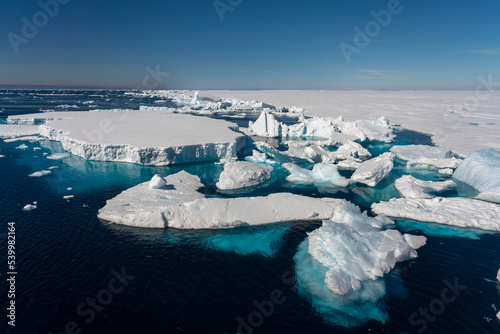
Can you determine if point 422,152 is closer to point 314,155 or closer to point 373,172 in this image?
point 373,172

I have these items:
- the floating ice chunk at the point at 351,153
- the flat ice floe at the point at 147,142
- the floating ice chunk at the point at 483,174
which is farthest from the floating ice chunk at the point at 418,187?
the flat ice floe at the point at 147,142

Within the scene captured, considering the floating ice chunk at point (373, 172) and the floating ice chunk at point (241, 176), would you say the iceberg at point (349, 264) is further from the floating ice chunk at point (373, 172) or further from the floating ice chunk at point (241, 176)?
the floating ice chunk at point (241, 176)

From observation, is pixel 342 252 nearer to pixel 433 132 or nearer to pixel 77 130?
pixel 77 130

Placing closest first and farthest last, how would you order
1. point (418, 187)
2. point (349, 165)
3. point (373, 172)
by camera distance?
point (418, 187), point (373, 172), point (349, 165)

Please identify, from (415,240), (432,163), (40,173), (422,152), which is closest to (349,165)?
(432,163)

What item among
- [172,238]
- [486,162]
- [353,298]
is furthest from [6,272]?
[486,162]

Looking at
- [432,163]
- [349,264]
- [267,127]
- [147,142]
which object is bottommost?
[349,264]

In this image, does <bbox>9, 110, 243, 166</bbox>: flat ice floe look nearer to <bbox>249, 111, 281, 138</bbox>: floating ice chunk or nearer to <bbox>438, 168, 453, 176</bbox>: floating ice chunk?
<bbox>249, 111, 281, 138</bbox>: floating ice chunk
